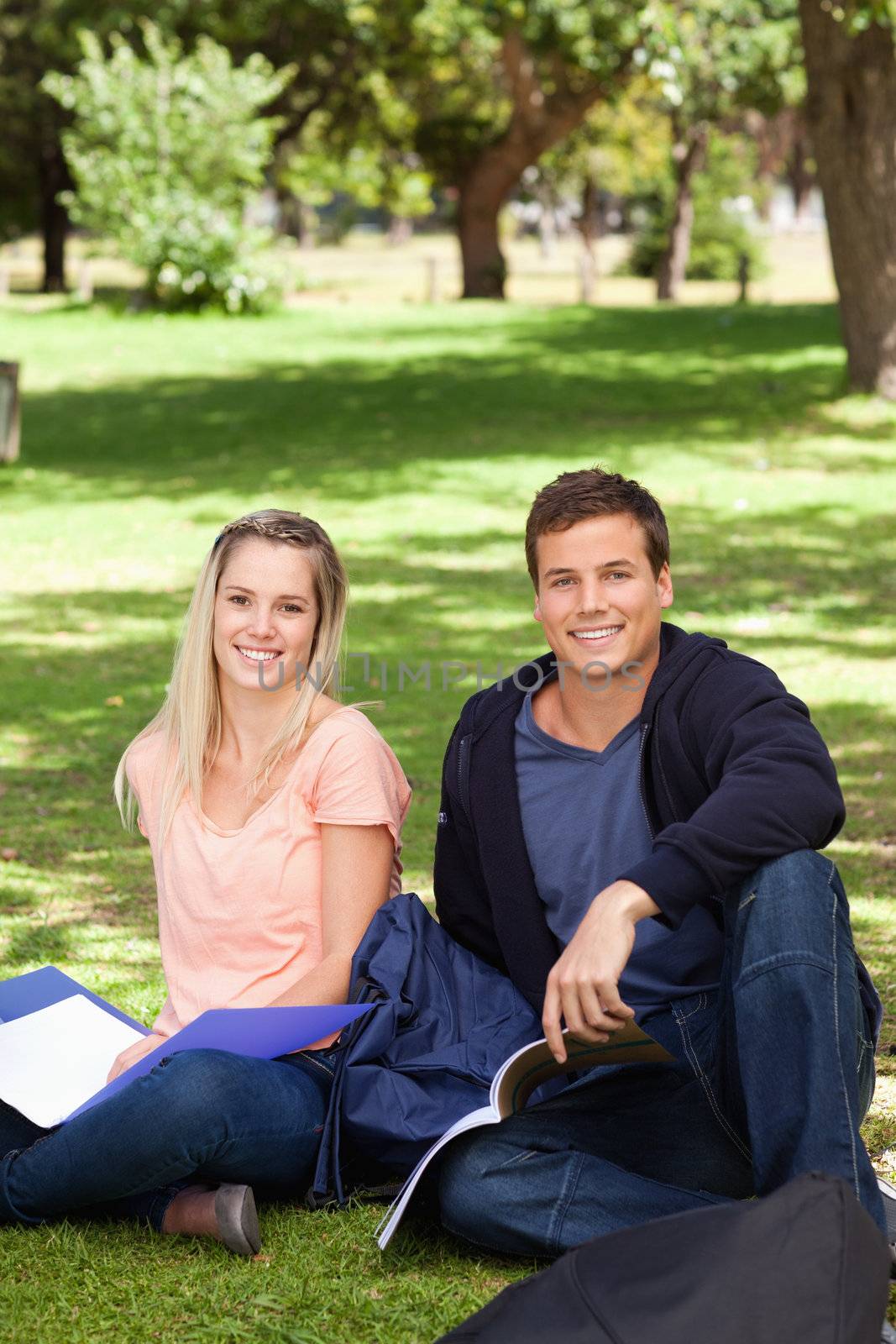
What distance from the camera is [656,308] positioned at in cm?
2430

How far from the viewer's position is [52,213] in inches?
1344

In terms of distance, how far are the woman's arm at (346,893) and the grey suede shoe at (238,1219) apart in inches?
15.7

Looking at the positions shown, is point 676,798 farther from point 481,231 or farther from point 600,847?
point 481,231

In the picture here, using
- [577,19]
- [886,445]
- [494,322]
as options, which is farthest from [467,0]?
[886,445]

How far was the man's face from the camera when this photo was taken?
3219 millimetres

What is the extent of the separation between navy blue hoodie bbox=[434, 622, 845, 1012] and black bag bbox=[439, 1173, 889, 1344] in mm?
602

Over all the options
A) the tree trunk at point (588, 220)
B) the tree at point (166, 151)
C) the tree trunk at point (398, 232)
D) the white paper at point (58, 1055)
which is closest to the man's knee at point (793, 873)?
the white paper at point (58, 1055)

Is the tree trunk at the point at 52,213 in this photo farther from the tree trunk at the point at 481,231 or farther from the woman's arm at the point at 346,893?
the woman's arm at the point at 346,893

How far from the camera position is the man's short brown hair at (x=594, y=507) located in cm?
328

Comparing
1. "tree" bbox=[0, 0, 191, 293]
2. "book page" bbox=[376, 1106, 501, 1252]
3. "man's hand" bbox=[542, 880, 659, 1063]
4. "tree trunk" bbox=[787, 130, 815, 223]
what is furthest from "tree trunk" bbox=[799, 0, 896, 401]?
"tree trunk" bbox=[787, 130, 815, 223]

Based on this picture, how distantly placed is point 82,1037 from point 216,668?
868 mm

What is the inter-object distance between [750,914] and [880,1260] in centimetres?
63

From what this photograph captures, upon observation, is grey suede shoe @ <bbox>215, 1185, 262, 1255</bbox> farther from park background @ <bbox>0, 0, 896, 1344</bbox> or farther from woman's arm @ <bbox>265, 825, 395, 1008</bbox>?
woman's arm @ <bbox>265, 825, 395, 1008</bbox>

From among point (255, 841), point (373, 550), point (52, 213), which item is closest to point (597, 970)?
point (255, 841)
